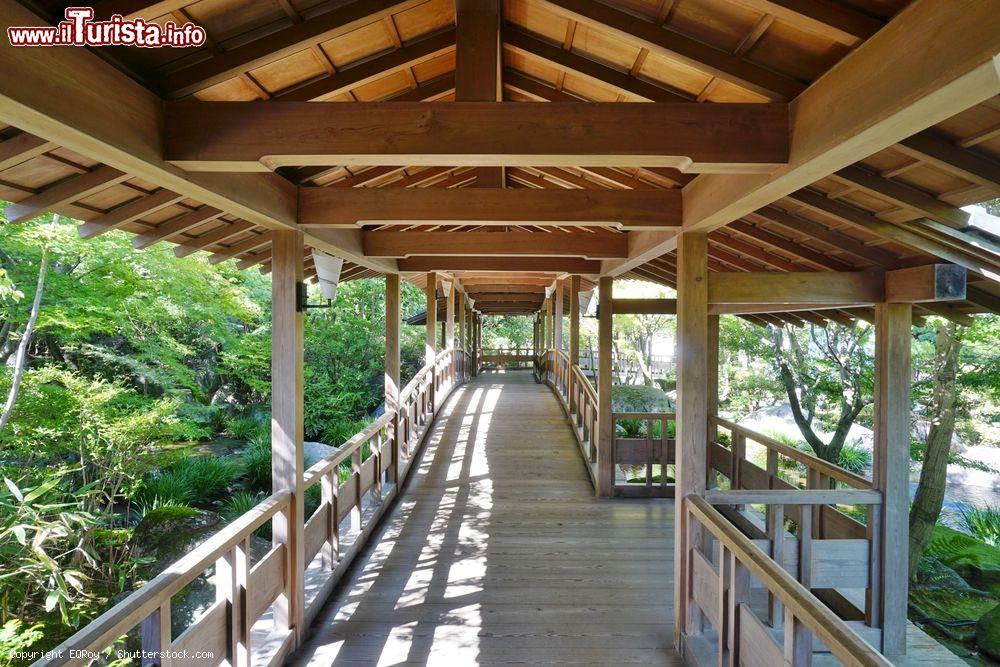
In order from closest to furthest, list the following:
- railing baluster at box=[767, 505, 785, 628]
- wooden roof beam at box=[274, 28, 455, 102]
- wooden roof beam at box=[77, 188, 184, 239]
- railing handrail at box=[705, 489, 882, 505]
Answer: wooden roof beam at box=[274, 28, 455, 102]
wooden roof beam at box=[77, 188, 184, 239]
railing handrail at box=[705, 489, 882, 505]
railing baluster at box=[767, 505, 785, 628]

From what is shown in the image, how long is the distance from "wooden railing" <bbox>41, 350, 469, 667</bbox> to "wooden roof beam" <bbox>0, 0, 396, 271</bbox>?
1524 millimetres

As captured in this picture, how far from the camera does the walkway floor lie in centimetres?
323

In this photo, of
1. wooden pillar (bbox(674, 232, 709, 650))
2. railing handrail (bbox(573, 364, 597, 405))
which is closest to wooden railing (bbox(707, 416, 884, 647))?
wooden pillar (bbox(674, 232, 709, 650))

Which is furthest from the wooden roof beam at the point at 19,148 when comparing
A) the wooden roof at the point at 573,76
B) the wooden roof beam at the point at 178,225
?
the wooden roof beam at the point at 178,225

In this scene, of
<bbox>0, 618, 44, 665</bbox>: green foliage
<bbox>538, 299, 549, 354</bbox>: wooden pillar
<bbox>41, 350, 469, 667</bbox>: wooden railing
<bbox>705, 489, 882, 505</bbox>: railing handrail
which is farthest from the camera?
<bbox>538, 299, 549, 354</bbox>: wooden pillar

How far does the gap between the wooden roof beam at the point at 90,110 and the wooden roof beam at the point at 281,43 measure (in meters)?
0.25

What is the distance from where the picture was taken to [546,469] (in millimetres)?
7008

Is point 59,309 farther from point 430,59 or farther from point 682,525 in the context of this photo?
point 682,525

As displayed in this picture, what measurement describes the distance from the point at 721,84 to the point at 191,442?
11957 mm

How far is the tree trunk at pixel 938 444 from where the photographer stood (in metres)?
7.26

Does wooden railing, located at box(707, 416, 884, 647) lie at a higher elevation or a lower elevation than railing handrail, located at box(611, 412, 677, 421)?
lower

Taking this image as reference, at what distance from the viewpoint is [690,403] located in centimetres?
334

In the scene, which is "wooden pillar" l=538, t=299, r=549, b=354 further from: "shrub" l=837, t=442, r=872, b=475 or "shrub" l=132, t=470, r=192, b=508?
"shrub" l=132, t=470, r=192, b=508

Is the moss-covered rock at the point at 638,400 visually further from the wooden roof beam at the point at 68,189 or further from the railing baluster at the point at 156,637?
the wooden roof beam at the point at 68,189
